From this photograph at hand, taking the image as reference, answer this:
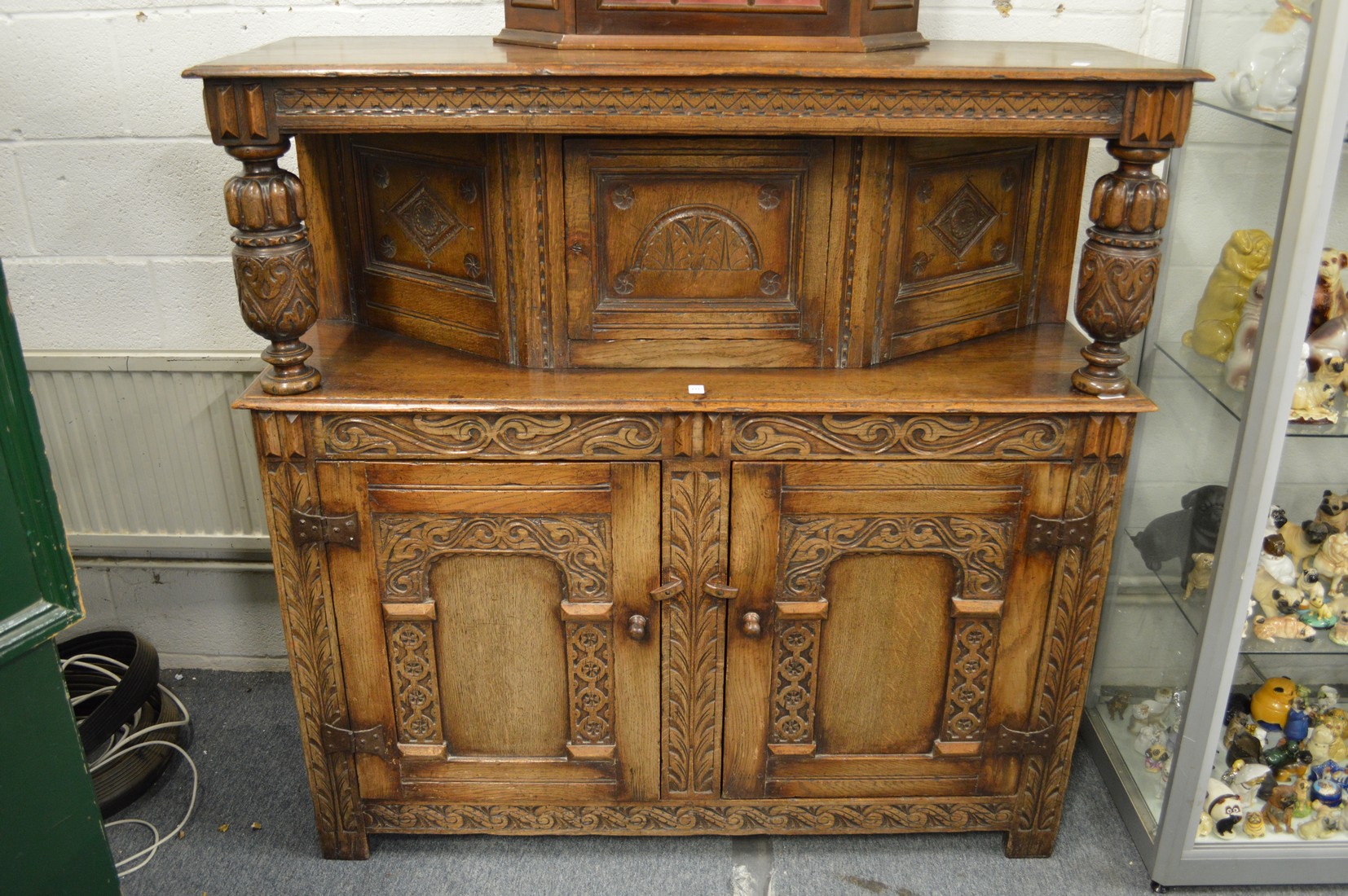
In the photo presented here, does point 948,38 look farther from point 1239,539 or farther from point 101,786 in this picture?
point 101,786

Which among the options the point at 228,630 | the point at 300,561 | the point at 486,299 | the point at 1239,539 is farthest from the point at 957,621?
the point at 228,630

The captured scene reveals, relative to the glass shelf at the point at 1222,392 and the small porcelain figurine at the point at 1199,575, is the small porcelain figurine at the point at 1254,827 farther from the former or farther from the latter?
the glass shelf at the point at 1222,392

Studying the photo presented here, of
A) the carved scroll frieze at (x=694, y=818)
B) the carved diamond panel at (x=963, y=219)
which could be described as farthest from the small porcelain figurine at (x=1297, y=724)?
the carved diamond panel at (x=963, y=219)

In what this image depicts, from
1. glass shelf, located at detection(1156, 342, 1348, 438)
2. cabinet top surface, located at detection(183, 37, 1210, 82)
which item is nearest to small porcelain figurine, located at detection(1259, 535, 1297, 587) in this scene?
glass shelf, located at detection(1156, 342, 1348, 438)

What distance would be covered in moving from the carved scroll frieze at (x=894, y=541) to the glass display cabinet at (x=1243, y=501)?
15.2 inches

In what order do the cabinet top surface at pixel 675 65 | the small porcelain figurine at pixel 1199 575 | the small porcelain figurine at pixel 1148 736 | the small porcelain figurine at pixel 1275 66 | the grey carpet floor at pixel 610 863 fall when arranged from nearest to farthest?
the cabinet top surface at pixel 675 65 < the small porcelain figurine at pixel 1275 66 < the small porcelain figurine at pixel 1199 575 < the grey carpet floor at pixel 610 863 < the small porcelain figurine at pixel 1148 736

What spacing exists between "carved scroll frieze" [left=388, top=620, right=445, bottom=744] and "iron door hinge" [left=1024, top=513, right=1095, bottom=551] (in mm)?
1072

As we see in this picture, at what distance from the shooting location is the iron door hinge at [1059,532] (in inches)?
74.5

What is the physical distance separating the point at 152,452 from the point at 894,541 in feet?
5.56

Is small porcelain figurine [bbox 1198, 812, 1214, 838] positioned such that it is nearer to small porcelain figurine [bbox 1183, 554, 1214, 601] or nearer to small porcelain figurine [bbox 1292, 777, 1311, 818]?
small porcelain figurine [bbox 1292, 777, 1311, 818]

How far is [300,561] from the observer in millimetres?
1914

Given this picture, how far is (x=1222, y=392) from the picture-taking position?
197 cm

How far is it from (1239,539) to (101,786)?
2.27m

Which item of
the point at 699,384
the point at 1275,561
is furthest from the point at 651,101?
the point at 1275,561
